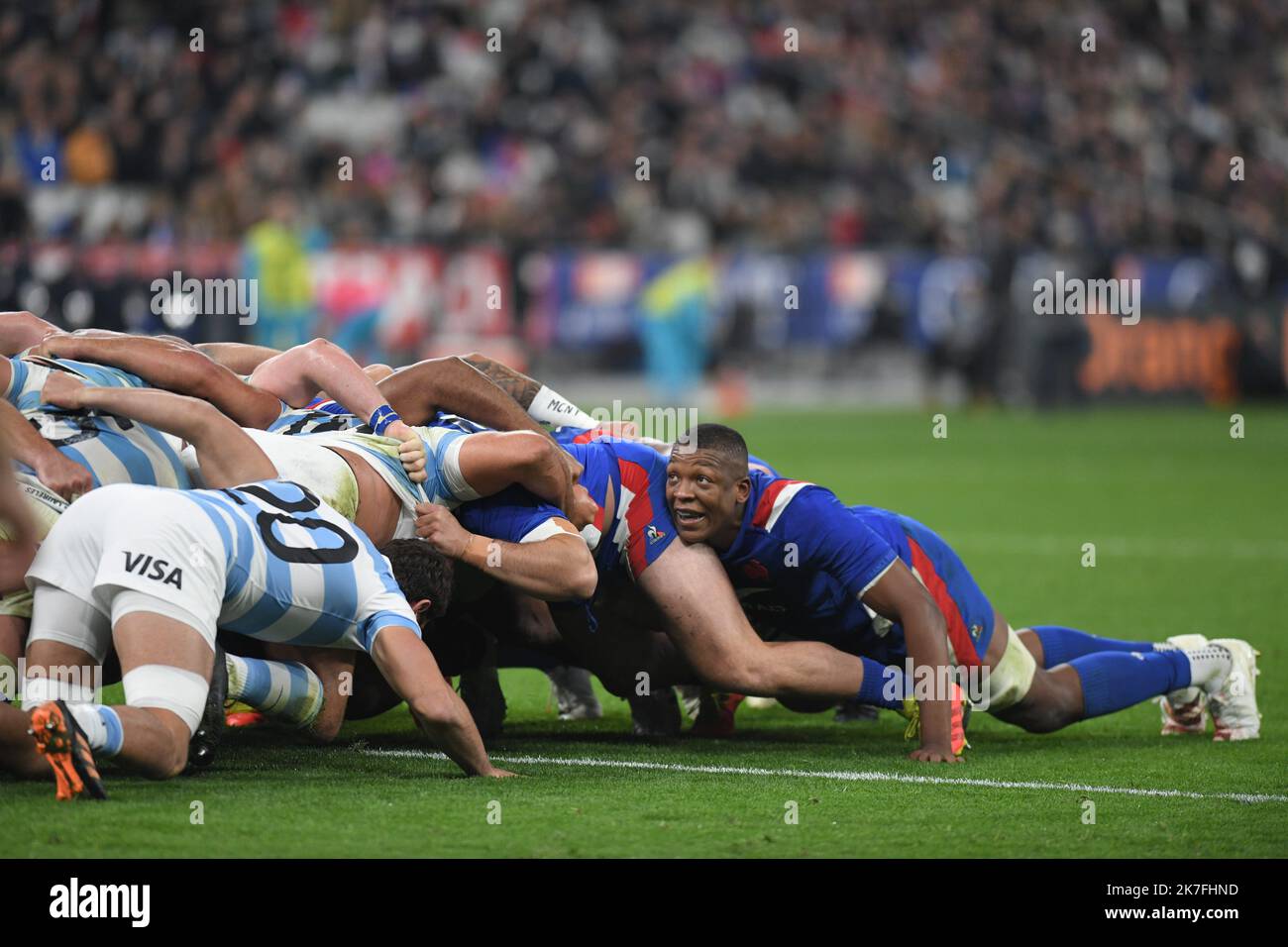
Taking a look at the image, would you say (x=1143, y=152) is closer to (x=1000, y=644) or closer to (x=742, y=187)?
(x=742, y=187)

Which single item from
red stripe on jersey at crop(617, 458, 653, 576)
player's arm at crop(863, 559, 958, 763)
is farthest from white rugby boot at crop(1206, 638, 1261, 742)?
red stripe on jersey at crop(617, 458, 653, 576)

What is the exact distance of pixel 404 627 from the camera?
5281 mm

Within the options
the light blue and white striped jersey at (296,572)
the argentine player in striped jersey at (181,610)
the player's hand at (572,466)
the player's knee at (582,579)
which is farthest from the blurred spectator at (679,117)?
the argentine player in striped jersey at (181,610)

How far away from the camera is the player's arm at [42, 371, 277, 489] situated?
570 centimetres

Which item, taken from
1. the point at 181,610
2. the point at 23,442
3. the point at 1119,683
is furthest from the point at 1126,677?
the point at 23,442

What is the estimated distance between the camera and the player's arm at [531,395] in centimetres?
738

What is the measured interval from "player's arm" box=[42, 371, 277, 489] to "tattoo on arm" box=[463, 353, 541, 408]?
1694 millimetres

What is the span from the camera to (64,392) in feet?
19.4

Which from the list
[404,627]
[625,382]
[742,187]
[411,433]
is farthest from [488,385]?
[742,187]

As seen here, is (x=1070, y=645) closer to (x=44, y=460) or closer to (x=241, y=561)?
(x=241, y=561)

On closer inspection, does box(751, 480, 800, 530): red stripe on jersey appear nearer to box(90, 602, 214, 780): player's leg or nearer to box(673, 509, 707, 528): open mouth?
box(673, 509, 707, 528): open mouth

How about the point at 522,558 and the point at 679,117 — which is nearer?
the point at 522,558

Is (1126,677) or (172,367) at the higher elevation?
(172,367)

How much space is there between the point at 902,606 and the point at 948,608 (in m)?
0.37
